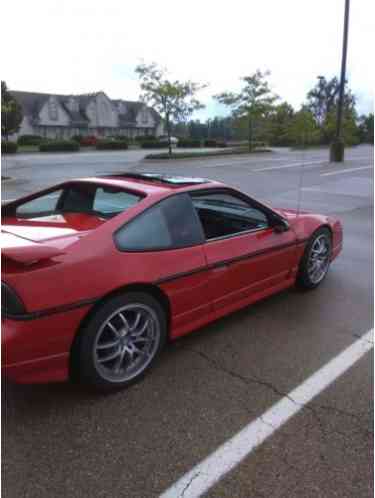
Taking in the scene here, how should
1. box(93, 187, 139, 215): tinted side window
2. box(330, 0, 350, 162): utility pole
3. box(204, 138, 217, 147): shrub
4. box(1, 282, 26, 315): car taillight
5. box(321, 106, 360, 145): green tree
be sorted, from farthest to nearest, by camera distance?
1. box(204, 138, 217, 147): shrub
2. box(321, 106, 360, 145): green tree
3. box(330, 0, 350, 162): utility pole
4. box(93, 187, 139, 215): tinted side window
5. box(1, 282, 26, 315): car taillight

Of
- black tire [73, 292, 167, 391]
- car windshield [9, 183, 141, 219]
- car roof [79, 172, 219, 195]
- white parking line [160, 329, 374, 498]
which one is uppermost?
car roof [79, 172, 219, 195]

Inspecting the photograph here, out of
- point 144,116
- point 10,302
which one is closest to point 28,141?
point 144,116

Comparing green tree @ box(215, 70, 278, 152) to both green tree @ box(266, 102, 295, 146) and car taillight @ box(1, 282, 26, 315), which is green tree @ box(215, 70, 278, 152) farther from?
car taillight @ box(1, 282, 26, 315)

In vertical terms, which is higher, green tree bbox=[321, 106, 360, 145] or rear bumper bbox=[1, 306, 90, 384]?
green tree bbox=[321, 106, 360, 145]

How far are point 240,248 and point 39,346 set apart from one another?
1723 mm

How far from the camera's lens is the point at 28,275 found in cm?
222

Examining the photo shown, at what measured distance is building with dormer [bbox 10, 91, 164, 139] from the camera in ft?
195

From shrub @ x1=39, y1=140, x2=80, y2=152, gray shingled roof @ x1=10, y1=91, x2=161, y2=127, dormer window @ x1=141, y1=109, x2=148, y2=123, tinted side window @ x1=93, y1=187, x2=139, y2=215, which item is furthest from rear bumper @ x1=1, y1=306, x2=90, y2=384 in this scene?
dormer window @ x1=141, y1=109, x2=148, y2=123

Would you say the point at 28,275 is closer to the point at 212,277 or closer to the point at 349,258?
the point at 212,277

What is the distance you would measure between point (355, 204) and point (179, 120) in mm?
18371

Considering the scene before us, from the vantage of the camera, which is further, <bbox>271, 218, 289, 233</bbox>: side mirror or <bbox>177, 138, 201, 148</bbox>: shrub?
<bbox>177, 138, 201, 148</bbox>: shrub

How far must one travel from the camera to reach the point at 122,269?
8.38 feet

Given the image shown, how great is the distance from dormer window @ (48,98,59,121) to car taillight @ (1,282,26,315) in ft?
211

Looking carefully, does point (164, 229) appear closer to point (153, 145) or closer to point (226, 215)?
point (226, 215)
